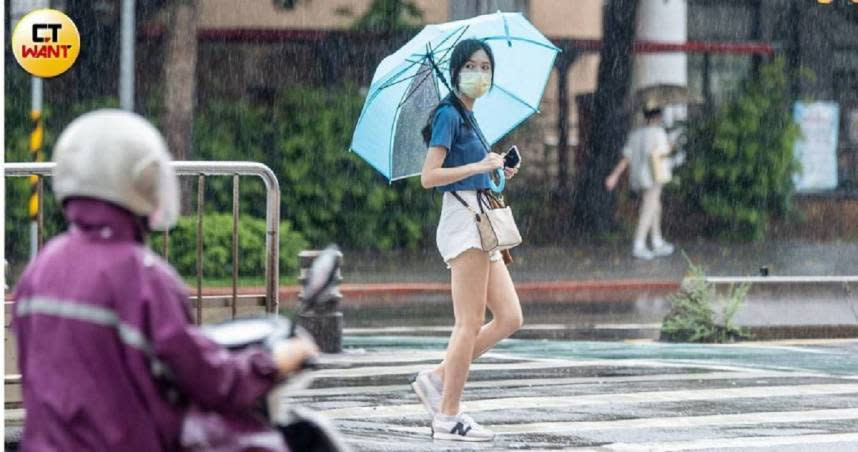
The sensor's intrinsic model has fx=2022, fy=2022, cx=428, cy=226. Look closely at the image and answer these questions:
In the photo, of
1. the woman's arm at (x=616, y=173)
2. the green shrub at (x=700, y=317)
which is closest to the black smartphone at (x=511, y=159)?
the green shrub at (x=700, y=317)

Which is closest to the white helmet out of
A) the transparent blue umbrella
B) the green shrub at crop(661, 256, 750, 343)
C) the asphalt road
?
the asphalt road

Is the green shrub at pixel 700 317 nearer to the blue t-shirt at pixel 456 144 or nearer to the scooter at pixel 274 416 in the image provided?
the blue t-shirt at pixel 456 144

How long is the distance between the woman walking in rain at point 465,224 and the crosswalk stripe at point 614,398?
1.18 metres

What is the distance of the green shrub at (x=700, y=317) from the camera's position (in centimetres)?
1473

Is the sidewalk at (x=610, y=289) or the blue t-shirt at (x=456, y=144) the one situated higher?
the blue t-shirt at (x=456, y=144)

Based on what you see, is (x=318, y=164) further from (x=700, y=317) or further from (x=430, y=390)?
(x=430, y=390)

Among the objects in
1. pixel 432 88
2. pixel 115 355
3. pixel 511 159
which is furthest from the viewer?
pixel 432 88

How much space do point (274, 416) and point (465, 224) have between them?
452 cm

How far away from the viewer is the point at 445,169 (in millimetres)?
8742

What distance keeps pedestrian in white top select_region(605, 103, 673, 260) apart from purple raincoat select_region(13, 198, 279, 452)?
759 inches

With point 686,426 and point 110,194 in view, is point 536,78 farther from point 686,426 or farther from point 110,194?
point 110,194

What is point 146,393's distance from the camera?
Answer: 400cm

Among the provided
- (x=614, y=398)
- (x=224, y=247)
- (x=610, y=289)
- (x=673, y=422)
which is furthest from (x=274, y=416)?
(x=610, y=289)

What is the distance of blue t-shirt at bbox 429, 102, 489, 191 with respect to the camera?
8.81 m
